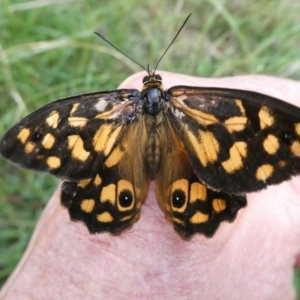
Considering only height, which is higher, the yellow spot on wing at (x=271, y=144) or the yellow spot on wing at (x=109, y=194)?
the yellow spot on wing at (x=271, y=144)

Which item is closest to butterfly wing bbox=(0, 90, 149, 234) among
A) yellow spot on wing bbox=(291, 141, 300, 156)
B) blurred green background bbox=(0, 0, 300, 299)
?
yellow spot on wing bbox=(291, 141, 300, 156)

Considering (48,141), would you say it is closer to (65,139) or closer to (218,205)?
(65,139)

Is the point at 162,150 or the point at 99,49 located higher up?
the point at 99,49

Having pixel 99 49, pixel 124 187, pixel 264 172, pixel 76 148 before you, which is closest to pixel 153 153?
pixel 124 187

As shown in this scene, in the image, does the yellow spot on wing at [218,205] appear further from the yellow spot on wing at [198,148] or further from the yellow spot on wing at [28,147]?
the yellow spot on wing at [28,147]

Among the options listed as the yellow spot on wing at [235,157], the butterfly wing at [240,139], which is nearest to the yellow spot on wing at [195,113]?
the butterfly wing at [240,139]

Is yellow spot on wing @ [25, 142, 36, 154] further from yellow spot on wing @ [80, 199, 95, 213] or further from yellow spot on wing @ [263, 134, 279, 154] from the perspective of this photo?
yellow spot on wing @ [263, 134, 279, 154]
